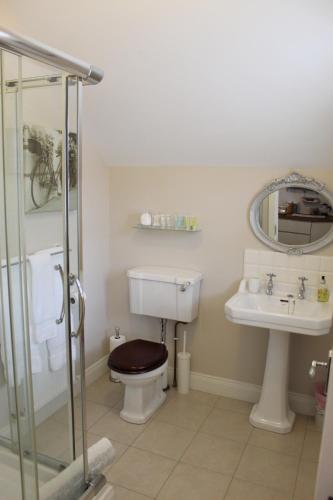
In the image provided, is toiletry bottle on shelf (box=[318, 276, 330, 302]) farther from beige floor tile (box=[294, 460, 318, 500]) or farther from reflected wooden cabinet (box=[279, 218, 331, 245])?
beige floor tile (box=[294, 460, 318, 500])

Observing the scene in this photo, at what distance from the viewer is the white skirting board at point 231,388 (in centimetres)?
295

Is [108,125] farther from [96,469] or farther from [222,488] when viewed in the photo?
[222,488]

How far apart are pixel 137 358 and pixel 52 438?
1.05 metres

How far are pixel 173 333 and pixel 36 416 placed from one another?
5.30 ft

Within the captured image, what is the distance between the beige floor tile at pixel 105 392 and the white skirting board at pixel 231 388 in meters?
0.07

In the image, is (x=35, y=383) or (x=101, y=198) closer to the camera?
(x=35, y=383)

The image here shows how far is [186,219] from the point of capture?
3.04 meters

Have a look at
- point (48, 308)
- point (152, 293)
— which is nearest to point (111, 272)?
point (152, 293)

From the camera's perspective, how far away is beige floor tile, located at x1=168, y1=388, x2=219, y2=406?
3119mm

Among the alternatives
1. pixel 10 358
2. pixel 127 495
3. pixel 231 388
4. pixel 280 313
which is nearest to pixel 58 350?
pixel 10 358

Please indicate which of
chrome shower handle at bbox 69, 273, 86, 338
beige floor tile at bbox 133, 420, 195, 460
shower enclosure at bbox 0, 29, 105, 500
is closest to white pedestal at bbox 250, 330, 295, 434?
beige floor tile at bbox 133, 420, 195, 460

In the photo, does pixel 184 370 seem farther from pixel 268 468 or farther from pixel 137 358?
pixel 268 468

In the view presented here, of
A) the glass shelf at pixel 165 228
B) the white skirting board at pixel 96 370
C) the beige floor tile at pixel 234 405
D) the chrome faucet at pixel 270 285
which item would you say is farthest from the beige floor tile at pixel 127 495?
the glass shelf at pixel 165 228

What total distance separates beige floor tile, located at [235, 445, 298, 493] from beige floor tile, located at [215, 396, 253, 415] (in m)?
0.42
